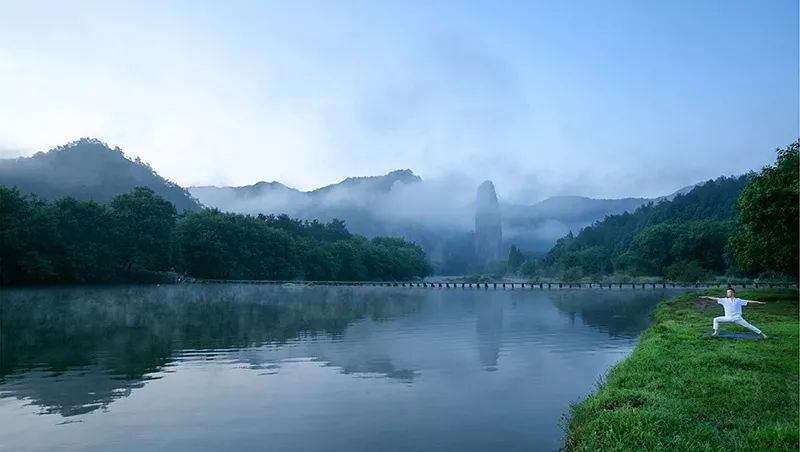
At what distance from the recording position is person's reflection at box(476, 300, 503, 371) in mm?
19495

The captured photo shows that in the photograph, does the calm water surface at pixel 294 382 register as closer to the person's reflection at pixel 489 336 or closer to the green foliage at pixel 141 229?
the person's reflection at pixel 489 336

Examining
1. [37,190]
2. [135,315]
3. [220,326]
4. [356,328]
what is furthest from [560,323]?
[37,190]

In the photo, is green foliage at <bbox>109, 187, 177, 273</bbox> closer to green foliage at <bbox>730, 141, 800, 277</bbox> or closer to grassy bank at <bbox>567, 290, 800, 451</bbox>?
green foliage at <bbox>730, 141, 800, 277</bbox>

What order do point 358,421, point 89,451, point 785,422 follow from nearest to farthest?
point 785,422 < point 89,451 < point 358,421

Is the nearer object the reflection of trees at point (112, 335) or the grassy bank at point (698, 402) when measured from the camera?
the grassy bank at point (698, 402)

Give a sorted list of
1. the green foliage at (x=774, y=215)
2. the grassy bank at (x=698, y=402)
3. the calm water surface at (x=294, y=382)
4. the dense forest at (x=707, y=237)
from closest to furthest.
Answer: the grassy bank at (x=698, y=402), the calm water surface at (x=294, y=382), the green foliage at (x=774, y=215), the dense forest at (x=707, y=237)

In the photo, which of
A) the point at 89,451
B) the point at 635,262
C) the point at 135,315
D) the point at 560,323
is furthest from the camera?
the point at 635,262

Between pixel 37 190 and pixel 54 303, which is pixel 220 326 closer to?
pixel 54 303

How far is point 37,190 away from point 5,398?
162146mm

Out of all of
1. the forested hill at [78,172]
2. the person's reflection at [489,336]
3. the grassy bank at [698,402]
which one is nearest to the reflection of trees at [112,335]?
the person's reflection at [489,336]

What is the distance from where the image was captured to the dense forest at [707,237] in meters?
33.8

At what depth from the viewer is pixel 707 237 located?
3890 inches

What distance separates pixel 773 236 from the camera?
34062mm

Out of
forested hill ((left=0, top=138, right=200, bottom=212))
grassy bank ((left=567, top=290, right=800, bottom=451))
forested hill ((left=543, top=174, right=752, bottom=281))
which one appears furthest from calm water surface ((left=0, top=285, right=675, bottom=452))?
forested hill ((left=0, top=138, right=200, bottom=212))
